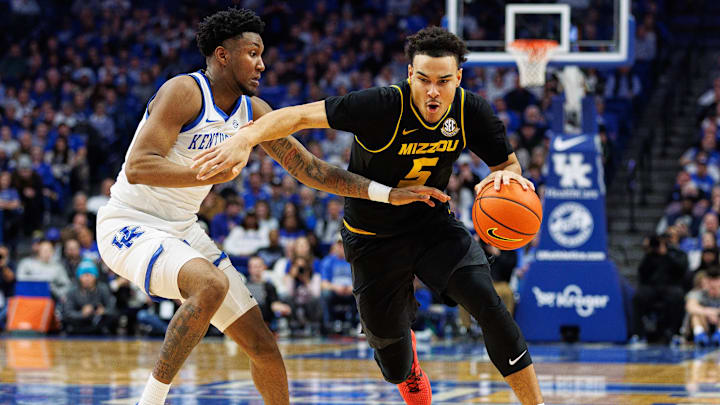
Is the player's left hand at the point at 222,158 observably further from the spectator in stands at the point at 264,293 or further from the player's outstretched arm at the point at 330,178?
the spectator in stands at the point at 264,293

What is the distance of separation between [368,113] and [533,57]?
24.7ft

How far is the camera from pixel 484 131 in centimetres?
579

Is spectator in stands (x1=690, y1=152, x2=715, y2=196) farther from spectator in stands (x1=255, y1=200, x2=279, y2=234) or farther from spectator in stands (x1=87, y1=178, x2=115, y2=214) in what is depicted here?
spectator in stands (x1=87, y1=178, x2=115, y2=214)

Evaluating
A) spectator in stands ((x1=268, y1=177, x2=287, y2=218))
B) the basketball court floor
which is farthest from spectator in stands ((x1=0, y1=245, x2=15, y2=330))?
spectator in stands ((x1=268, y1=177, x2=287, y2=218))

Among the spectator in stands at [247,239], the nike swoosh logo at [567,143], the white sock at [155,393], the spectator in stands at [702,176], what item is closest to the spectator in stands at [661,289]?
the nike swoosh logo at [567,143]

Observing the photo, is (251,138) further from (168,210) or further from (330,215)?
(330,215)

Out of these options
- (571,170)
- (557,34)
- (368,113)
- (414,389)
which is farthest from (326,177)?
(571,170)

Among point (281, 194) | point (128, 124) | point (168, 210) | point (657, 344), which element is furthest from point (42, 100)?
point (168, 210)

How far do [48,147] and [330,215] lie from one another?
590cm

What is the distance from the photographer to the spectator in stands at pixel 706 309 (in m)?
12.6

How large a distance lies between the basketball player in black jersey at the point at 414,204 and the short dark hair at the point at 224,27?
1.93ft

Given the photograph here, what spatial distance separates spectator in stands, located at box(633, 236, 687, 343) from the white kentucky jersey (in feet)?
28.4

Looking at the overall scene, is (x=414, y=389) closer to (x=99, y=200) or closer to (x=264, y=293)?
(x=264, y=293)

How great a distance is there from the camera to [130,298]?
15039mm
